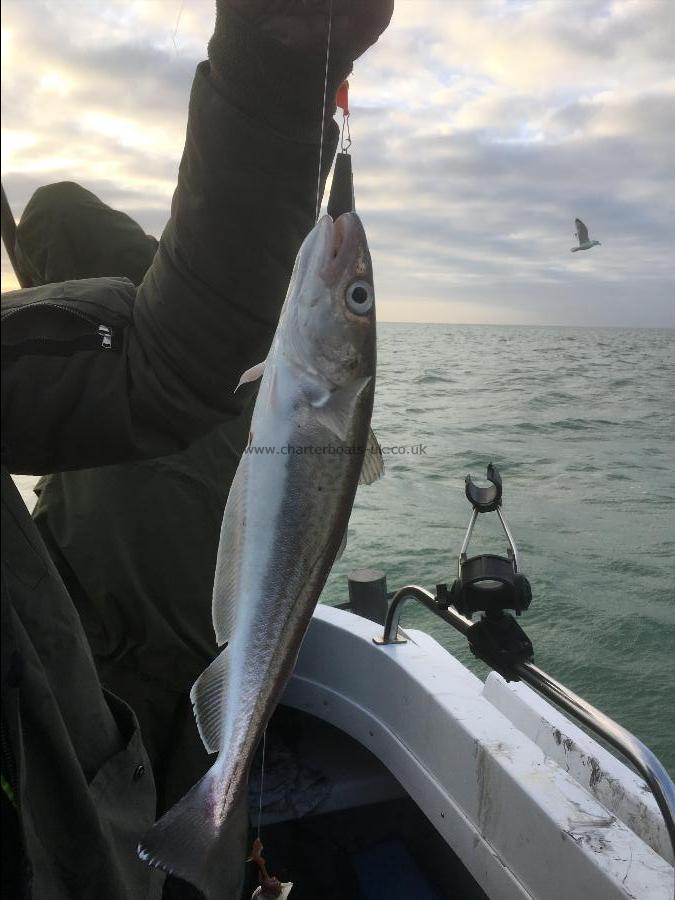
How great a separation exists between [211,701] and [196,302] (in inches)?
32.5

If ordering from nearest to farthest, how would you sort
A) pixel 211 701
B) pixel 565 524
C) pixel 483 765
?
1. pixel 211 701
2. pixel 483 765
3. pixel 565 524

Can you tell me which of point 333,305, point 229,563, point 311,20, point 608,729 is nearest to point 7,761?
point 229,563

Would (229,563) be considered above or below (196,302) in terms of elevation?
below

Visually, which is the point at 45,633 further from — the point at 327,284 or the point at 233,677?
the point at 327,284

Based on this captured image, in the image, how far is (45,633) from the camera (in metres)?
1.41

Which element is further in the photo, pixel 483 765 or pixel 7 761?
pixel 483 765

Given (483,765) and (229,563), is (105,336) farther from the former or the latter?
(483,765)

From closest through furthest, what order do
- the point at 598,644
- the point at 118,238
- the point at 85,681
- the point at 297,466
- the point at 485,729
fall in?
the point at 297,466 < the point at 85,681 < the point at 485,729 < the point at 118,238 < the point at 598,644

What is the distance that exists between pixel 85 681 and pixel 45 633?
A: 0.16 meters

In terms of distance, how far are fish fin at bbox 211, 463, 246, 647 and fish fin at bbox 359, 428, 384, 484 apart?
25 centimetres

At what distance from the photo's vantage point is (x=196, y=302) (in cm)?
134

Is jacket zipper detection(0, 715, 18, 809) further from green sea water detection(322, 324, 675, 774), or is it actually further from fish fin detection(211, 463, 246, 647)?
green sea water detection(322, 324, 675, 774)

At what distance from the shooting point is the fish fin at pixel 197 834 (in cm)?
135

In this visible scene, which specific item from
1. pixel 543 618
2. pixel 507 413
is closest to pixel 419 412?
pixel 507 413
